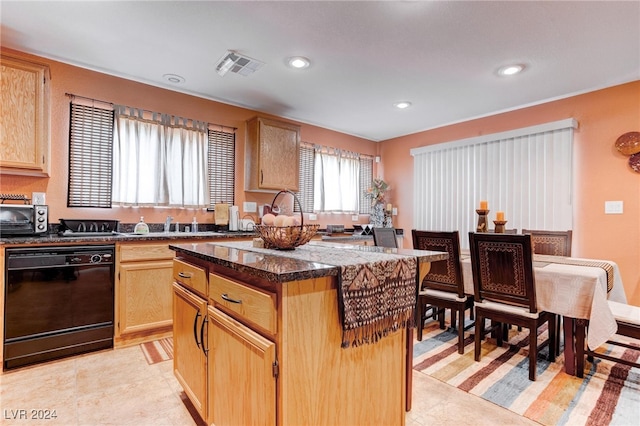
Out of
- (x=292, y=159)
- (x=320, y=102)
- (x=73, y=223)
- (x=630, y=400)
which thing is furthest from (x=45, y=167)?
(x=630, y=400)

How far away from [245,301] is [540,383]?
2.09 meters

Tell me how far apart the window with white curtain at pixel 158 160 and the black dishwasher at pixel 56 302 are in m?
0.82

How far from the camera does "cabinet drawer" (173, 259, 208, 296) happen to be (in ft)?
4.97

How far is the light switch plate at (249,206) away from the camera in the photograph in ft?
13.0

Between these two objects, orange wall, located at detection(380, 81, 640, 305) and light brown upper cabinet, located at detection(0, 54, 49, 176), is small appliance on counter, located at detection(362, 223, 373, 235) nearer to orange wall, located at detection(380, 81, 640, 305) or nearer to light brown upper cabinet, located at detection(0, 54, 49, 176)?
orange wall, located at detection(380, 81, 640, 305)

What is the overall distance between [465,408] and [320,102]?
322cm

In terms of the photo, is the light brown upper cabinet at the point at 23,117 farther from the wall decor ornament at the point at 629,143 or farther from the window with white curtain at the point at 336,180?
the wall decor ornament at the point at 629,143

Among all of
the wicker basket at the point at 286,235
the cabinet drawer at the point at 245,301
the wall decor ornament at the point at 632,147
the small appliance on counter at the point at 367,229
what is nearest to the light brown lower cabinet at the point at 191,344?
the cabinet drawer at the point at 245,301

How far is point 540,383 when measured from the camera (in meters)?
2.10

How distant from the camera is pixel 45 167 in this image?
263 cm

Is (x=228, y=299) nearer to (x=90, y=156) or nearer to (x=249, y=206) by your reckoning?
(x=90, y=156)

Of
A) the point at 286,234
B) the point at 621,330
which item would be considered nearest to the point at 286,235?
the point at 286,234

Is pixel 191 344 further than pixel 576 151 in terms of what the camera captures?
No

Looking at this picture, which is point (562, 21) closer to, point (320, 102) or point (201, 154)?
point (320, 102)
